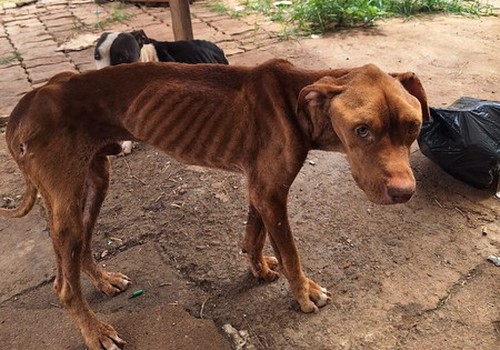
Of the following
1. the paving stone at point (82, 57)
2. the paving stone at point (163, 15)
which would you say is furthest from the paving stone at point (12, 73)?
the paving stone at point (163, 15)

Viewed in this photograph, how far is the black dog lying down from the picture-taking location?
12.1ft

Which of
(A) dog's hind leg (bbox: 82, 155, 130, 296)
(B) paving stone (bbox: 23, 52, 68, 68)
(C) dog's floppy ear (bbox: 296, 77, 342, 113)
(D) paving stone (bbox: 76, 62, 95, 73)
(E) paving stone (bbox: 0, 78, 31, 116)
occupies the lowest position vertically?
(B) paving stone (bbox: 23, 52, 68, 68)

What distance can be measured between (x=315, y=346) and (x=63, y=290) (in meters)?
1.19

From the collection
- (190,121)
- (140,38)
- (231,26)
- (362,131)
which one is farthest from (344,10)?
(362,131)

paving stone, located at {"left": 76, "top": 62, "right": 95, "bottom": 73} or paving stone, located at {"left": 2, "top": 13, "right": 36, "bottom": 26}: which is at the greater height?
paving stone, located at {"left": 76, "top": 62, "right": 95, "bottom": 73}

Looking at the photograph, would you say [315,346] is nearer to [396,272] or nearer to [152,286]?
[396,272]

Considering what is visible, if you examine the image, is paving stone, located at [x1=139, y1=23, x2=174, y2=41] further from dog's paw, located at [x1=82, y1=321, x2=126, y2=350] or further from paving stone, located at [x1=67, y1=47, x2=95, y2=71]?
dog's paw, located at [x1=82, y1=321, x2=126, y2=350]

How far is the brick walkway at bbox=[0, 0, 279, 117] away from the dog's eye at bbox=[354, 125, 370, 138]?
3.76 m

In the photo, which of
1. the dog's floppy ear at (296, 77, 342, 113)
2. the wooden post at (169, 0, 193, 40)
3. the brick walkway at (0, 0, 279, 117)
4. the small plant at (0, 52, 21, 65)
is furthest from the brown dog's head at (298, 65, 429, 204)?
the small plant at (0, 52, 21, 65)

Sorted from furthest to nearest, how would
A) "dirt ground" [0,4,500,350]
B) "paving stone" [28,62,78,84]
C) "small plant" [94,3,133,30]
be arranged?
"small plant" [94,3,133,30] → "paving stone" [28,62,78,84] → "dirt ground" [0,4,500,350]

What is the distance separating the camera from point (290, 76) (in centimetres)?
201

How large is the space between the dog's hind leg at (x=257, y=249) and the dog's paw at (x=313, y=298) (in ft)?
0.90

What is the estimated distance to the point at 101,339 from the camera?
7.21 feet

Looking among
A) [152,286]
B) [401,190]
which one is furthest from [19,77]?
[401,190]
